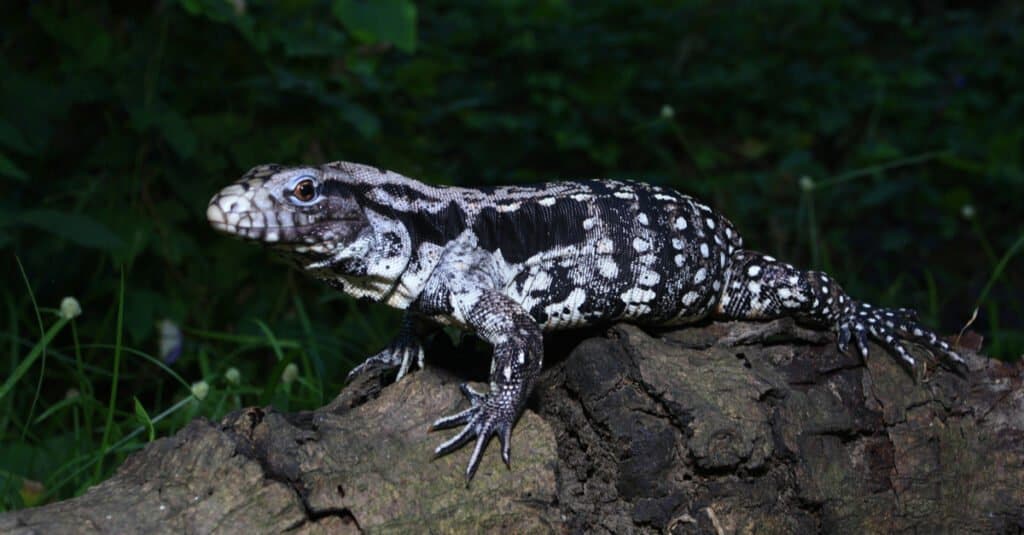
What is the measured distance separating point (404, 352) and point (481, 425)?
122cm

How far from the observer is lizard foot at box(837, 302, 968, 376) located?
487 cm

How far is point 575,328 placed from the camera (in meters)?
4.81

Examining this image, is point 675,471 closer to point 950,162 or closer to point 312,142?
point 312,142

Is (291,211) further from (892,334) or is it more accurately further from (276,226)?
(892,334)

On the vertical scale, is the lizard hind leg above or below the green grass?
above

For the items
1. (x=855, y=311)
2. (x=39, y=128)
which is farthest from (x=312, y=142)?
(x=855, y=311)

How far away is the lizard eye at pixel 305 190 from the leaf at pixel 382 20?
7.40 ft

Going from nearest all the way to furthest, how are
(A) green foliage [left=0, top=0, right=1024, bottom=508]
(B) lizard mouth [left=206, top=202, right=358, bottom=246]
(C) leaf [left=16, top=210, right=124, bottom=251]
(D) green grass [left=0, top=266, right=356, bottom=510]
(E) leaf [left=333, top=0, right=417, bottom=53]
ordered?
1. (B) lizard mouth [left=206, top=202, right=358, bottom=246]
2. (D) green grass [left=0, top=266, right=356, bottom=510]
3. (C) leaf [left=16, top=210, right=124, bottom=251]
4. (A) green foliage [left=0, top=0, right=1024, bottom=508]
5. (E) leaf [left=333, top=0, right=417, bottom=53]

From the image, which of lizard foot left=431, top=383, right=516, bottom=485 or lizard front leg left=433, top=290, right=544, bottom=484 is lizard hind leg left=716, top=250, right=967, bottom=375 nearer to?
lizard front leg left=433, top=290, right=544, bottom=484

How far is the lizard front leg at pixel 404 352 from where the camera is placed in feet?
16.0

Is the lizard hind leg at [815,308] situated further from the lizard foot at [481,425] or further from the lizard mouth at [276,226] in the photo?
the lizard mouth at [276,226]

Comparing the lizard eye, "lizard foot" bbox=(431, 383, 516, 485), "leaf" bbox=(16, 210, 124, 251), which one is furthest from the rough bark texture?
"leaf" bbox=(16, 210, 124, 251)

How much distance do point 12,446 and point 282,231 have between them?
237cm

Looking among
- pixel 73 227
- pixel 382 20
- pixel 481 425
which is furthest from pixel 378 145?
pixel 481 425
